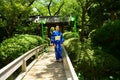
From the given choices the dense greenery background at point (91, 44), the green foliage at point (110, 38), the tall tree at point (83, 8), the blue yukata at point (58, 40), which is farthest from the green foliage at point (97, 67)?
the tall tree at point (83, 8)

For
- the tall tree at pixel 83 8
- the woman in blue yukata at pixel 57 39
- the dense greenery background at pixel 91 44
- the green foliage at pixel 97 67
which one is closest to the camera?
the green foliage at pixel 97 67

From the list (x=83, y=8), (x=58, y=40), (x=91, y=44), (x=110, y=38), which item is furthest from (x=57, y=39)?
(x=83, y=8)

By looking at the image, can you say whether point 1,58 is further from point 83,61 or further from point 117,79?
point 117,79

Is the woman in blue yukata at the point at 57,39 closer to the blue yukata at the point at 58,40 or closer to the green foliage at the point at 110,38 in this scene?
the blue yukata at the point at 58,40

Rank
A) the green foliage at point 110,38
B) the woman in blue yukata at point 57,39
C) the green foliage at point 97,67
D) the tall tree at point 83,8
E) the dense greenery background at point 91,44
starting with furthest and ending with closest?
the tall tree at point 83,8 → the woman in blue yukata at point 57,39 → the green foliage at point 110,38 → the dense greenery background at point 91,44 → the green foliage at point 97,67

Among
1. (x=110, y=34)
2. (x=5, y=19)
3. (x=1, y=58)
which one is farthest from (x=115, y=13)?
(x=1, y=58)

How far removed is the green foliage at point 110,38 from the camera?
1090cm

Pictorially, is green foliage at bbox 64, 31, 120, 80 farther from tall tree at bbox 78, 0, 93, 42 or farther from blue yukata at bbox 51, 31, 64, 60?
tall tree at bbox 78, 0, 93, 42

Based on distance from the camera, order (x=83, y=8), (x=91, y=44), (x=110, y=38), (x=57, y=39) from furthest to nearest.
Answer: (x=83, y=8) < (x=91, y=44) < (x=57, y=39) < (x=110, y=38)

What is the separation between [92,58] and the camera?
934 cm

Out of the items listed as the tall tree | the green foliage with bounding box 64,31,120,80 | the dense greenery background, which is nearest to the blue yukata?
the dense greenery background

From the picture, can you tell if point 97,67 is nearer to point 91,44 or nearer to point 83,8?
point 91,44

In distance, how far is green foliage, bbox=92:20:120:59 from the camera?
10895 millimetres

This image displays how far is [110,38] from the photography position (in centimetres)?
1127
